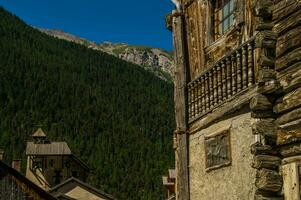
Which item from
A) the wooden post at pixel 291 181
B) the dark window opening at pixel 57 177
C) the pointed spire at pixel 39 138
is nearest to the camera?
the wooden post at pixel 291 181

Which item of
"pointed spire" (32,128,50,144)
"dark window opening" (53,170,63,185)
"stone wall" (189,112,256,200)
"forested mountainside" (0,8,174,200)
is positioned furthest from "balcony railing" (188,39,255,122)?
"forested mountainside" (0,8,174,200)

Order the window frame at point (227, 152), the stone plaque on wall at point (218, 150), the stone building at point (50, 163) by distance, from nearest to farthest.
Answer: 1. the window frame at point (227, 152)
2. the stone plaque on wall at point (218, 150)
3. the stone building at point (50, 163)

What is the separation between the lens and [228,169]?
1126cm

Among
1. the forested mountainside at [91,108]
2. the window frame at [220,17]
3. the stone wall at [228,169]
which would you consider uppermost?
the forested mountainside at [91,108]

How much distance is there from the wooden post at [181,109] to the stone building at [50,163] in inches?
2452

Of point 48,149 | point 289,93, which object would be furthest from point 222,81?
point 48,149

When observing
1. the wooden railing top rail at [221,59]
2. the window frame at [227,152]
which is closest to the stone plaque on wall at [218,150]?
the window frame at [227,152]

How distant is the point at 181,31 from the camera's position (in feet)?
46.2

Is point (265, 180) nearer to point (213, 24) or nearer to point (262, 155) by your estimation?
point (262, 155)

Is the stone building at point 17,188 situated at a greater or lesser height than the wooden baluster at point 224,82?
lesser

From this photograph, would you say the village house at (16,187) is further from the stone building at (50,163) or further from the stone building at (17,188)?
Result: the stone building at (50,163)

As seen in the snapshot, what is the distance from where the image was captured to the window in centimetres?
1244

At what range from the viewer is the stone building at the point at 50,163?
76.2m

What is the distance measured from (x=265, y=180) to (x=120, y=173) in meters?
113
